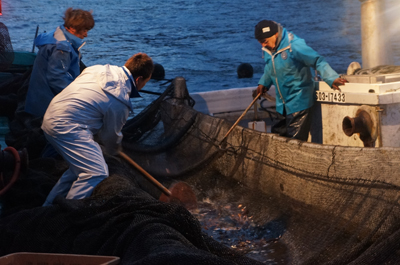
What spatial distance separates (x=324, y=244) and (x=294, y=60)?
280 centimetres

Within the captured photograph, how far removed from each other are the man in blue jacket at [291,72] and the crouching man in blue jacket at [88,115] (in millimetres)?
2348

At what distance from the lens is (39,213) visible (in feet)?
9.80

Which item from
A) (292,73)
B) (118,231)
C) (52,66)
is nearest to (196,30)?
(292,73)

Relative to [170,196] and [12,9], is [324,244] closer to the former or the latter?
[170,196]

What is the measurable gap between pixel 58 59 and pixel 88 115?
4.75 ft

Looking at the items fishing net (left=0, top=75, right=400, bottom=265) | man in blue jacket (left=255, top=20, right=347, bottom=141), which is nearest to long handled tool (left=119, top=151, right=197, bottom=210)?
fishing net (left=0, top=75, right=400, bottom=265)

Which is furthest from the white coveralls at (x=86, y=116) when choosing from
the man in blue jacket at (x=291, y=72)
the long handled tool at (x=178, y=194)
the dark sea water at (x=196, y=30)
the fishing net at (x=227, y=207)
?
the dark sea water at (x=196, y=30)

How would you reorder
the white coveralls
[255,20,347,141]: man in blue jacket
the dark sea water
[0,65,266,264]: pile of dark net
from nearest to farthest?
[0,65,266,264]: pile of dark net, the white coveralls, [255,20,347,141]: man in blue jacket, the dark sea water

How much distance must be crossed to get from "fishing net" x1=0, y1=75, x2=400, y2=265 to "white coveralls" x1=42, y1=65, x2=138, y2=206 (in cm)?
20

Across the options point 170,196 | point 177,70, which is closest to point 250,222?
point 170,196

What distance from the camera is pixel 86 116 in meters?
3.75

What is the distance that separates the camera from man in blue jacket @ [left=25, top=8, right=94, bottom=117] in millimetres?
4855

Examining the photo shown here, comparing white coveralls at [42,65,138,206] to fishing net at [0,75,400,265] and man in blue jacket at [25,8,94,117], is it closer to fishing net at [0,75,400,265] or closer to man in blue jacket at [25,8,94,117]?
fishing net at [0,75,400,265]

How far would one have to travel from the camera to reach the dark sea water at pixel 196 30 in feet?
107
